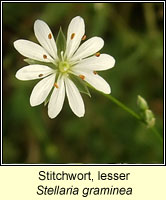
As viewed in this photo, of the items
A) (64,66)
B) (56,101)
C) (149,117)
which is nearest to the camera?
(56,101)

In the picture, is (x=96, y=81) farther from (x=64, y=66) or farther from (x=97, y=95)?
(x=97, y=95)

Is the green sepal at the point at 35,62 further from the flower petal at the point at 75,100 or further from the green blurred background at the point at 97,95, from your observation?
the green blurred background at the point at 97,95

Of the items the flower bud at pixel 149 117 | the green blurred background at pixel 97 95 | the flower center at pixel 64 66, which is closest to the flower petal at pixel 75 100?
the flower center at pixel 64 66

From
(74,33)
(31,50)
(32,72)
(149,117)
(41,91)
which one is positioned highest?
(74,33)

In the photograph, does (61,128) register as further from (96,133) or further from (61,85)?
(61,85)

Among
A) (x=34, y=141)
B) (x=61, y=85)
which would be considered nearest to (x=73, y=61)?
(x=61, y=85)

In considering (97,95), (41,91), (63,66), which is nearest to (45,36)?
(63,66)
